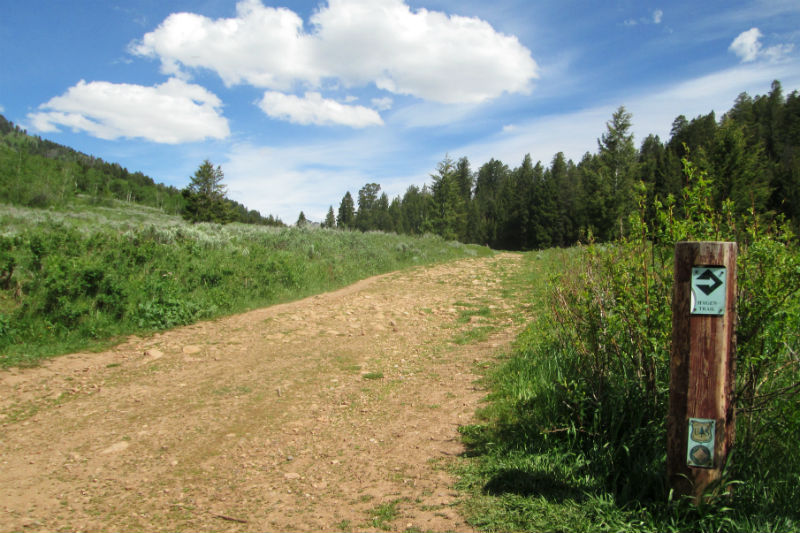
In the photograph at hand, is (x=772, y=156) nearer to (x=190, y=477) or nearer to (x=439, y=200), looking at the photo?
(x=439, y=200)

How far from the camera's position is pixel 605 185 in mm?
39906

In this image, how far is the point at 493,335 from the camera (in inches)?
287

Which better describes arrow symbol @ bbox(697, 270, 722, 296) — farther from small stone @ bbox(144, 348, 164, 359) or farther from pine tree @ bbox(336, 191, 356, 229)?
pine tree @ bbox(336, 191, 356, 229)

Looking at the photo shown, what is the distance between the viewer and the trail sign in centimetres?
248

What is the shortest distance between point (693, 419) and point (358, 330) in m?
5.74

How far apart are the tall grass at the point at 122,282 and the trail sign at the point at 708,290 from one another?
23.4ft

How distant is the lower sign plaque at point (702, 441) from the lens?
97.9 inches

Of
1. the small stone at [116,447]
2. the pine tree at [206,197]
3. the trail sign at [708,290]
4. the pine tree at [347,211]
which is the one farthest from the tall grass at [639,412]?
the pine tree at [347,211]

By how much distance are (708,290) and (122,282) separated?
8544 millimetres

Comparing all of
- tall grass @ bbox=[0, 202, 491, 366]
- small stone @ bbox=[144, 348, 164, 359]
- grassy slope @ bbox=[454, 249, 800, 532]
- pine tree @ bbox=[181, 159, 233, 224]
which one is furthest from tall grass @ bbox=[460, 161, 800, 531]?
pine tree @ bbox=[181, 159, 233, 224]

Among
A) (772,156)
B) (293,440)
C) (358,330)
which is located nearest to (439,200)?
(358,330)

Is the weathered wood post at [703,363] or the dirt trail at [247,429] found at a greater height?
the weathered wood post at [703,363]

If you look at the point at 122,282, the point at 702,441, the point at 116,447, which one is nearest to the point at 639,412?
the point at 702,441

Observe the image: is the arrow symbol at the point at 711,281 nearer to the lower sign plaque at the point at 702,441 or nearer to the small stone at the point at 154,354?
the lower sign plaque at the point at 702,441
